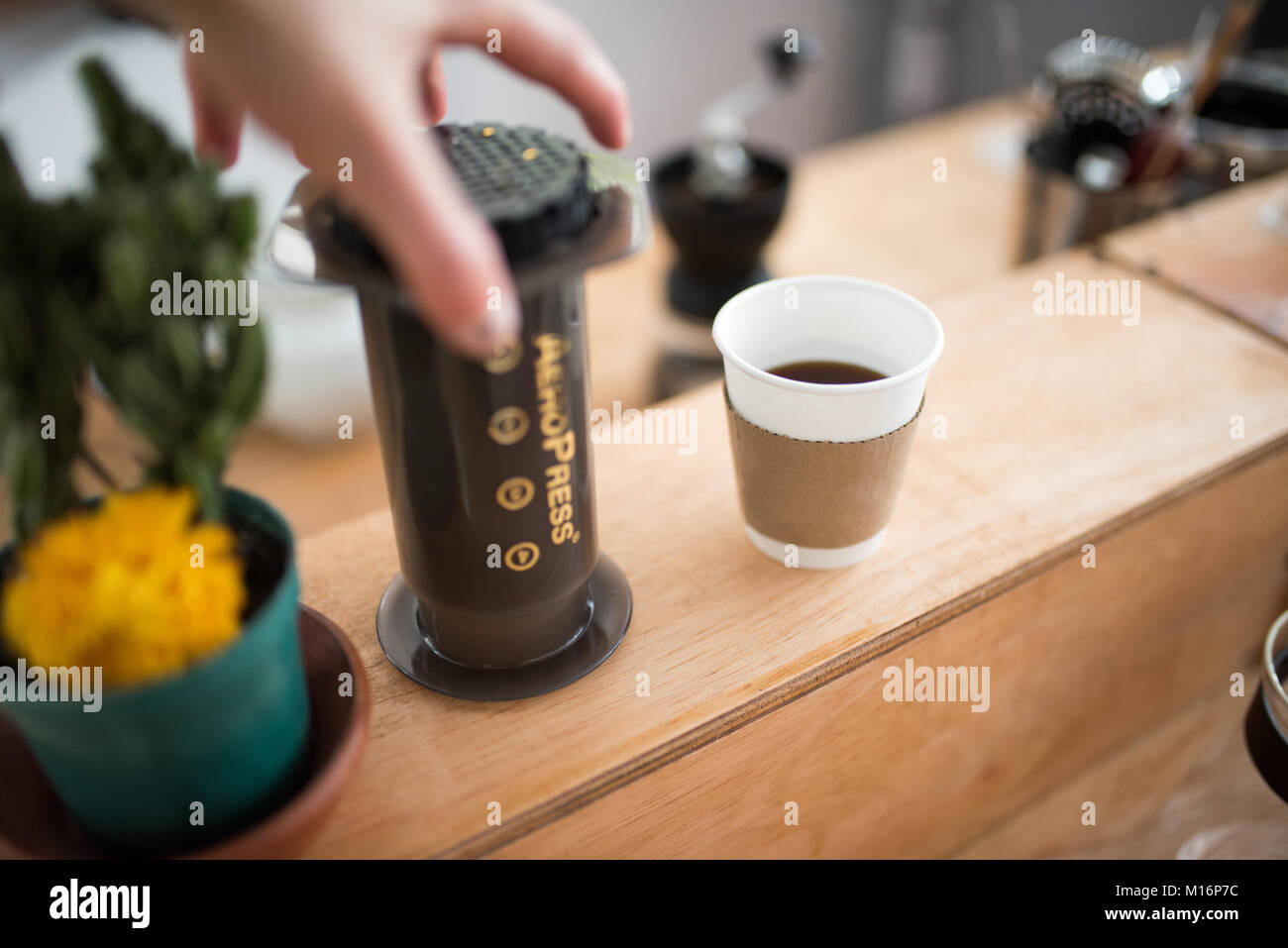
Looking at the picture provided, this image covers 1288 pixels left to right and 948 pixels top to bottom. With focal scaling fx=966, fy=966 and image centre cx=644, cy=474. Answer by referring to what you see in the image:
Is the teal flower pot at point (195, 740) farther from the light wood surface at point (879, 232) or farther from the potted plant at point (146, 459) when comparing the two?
the light wood surface at point (879, 232)

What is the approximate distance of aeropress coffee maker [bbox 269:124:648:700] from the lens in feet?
1.41

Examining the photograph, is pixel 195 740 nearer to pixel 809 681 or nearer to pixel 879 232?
pixel 809 681

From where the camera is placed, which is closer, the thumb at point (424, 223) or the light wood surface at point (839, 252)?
the thumb at point (424, 223)

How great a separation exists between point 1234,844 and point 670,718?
536mm

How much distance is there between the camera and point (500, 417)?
0.48 meters

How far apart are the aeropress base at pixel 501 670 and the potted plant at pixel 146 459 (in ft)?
0.57

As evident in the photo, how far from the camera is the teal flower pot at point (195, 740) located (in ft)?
1.29

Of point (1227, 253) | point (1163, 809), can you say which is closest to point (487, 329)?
point (1163, 809)

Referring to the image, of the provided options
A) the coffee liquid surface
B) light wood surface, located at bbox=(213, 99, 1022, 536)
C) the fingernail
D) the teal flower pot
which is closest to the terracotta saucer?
the teal flower pot

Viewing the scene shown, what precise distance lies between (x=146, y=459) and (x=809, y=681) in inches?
15.6

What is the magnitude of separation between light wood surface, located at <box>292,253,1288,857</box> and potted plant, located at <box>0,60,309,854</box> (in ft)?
0.53

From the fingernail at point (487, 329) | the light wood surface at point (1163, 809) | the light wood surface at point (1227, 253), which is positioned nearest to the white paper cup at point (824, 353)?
the fingernail at point (487, 329)
